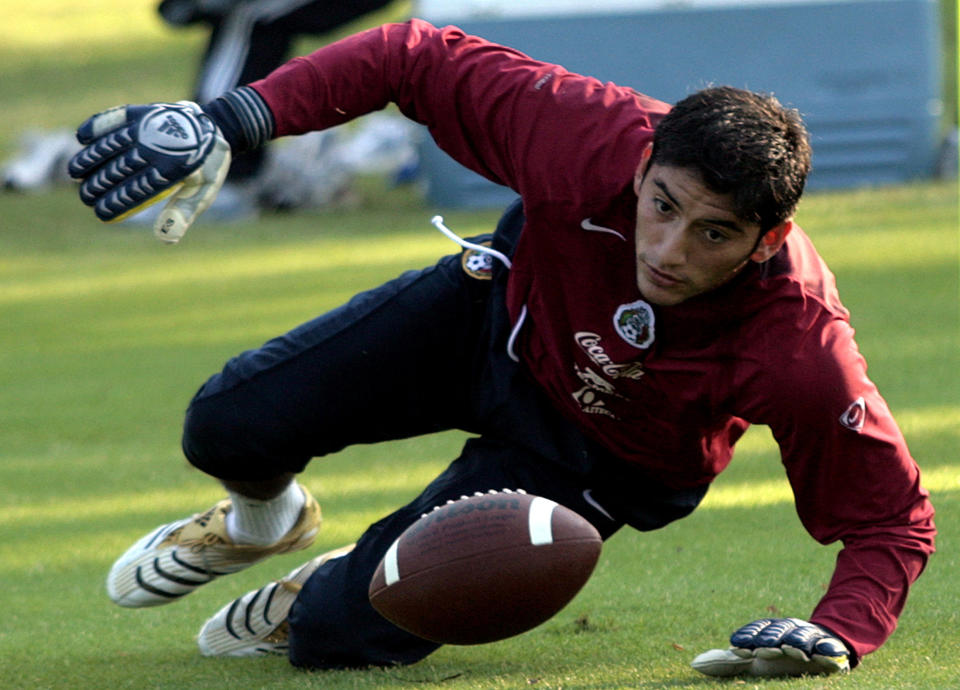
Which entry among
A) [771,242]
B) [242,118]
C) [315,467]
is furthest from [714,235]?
[315,467]

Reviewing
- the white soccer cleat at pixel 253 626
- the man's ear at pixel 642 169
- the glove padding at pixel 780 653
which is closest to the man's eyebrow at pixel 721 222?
the man's ear at pixel 642 169

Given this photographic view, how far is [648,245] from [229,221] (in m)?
12.7

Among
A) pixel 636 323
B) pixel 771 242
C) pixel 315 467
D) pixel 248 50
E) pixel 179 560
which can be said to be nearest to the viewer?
pixel 771 242

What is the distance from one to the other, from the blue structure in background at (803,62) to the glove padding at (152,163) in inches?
458

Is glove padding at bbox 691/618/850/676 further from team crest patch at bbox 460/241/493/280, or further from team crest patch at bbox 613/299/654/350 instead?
team crest patch at bbox 460/241/493/280

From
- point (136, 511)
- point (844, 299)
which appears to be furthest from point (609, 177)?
point (844, 299)

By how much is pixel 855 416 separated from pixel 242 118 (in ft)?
4.63

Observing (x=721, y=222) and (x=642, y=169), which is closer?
(x=721, y=222)

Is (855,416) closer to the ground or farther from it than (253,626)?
farther from it

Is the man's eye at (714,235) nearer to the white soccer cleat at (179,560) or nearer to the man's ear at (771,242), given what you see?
the man's ear at (771,242)

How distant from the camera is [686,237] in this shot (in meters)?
2.99

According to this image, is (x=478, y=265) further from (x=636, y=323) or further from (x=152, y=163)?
(x=152, y=163)

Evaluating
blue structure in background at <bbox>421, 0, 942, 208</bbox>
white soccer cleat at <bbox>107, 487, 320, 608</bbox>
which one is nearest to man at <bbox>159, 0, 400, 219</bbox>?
blue structure in background at <bbox>421, 0, 942, 208</bbox>

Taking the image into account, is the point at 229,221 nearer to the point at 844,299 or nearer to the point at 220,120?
the point at 844,299
